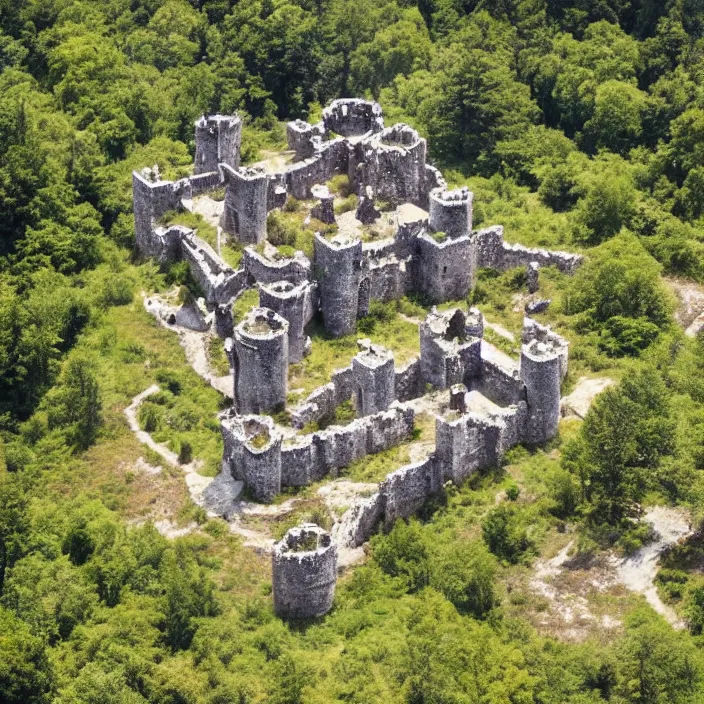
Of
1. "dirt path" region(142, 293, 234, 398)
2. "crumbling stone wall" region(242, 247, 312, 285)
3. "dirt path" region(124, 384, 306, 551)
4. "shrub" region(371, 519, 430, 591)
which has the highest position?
"crumbling stone wall" region(242, 247, 312, 285)

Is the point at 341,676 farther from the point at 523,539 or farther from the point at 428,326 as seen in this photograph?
the point at 428,326

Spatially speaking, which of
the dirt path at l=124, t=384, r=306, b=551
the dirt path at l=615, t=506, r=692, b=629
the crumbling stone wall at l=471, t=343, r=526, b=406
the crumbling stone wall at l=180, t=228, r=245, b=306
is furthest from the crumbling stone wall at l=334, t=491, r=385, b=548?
the crumbling stone wall at l=180, t=228, r=245, b=306

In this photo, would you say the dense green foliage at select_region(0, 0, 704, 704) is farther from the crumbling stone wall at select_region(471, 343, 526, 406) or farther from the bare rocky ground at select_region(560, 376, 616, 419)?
the crumbling stone wall at select_region(471, 343, 526, 406)

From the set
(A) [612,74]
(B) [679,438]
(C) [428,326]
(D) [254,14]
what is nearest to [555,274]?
(C) [428,326]

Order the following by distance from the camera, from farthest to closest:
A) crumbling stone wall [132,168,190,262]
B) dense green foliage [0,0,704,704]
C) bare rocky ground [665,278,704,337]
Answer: crumbling stone wall [132,168,190,262], bare rocky ground [665,278,704,337], dense green foliage [0,0,704,704]

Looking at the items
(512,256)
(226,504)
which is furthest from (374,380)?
(512,256)

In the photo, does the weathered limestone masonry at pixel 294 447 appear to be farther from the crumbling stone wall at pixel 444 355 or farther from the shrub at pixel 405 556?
the shrub at pixel 405 556

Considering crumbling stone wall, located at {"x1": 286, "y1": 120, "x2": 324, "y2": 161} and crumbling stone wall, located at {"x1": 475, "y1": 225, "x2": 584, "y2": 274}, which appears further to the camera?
crumbling stone wall, located at {"x1": 286, "y1": 120, "x2": 324, "y2": 161}

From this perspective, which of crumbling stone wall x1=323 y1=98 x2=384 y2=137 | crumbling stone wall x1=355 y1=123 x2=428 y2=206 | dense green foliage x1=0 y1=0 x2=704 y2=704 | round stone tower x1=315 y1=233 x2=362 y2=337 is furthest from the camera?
crumbling stone wall x1=323 y1=98 x2=384 y2=137
